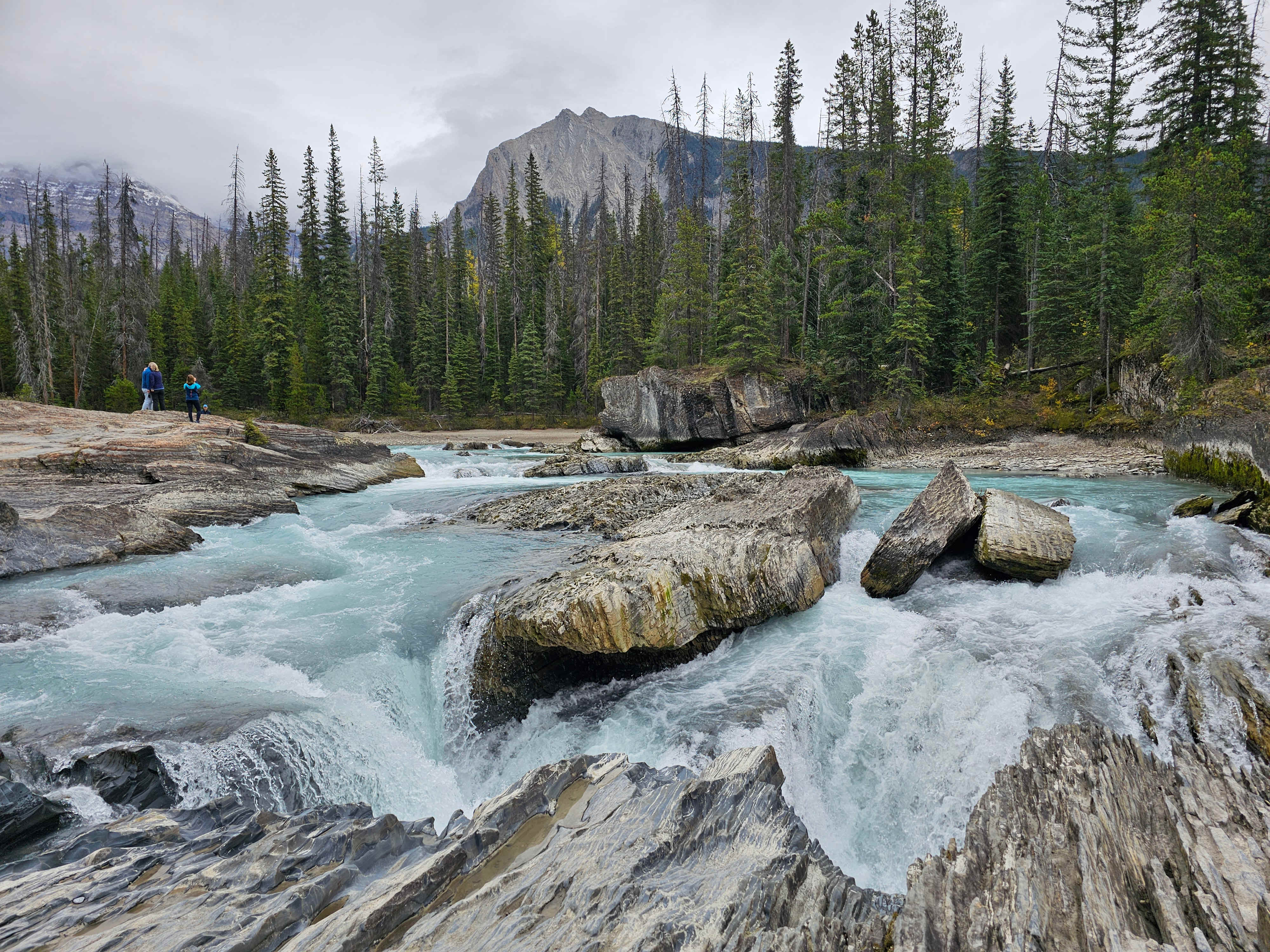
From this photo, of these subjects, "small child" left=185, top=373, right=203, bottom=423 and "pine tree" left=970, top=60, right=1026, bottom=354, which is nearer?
"small child" left=185, top=373, right=203, bottom=423

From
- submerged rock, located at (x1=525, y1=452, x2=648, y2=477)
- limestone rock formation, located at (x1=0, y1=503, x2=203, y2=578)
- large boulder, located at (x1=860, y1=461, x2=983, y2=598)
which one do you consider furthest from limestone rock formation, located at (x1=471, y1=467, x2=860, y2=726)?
submerged rock, located at (x1=525, y1=452, x2=648, y2=477)

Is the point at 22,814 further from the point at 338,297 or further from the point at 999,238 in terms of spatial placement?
the point at 338,297

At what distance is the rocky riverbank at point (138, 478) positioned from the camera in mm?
11070

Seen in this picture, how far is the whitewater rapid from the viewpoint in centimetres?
562

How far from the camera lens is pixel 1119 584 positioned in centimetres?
880

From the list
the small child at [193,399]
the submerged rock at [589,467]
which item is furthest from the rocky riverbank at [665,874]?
the small child at [193,399]

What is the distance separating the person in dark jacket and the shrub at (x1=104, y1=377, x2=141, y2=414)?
25.4 meters

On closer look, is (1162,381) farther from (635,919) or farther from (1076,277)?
(635,919)

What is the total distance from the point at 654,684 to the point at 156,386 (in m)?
24.6

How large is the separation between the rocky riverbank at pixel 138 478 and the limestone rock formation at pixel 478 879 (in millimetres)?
9696

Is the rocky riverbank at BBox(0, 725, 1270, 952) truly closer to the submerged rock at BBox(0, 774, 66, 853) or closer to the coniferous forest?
the submerged rock at BBox(0, 774, 66, 853)

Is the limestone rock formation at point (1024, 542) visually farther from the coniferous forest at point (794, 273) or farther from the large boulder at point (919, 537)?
the coniferous forest at point (794, 273)

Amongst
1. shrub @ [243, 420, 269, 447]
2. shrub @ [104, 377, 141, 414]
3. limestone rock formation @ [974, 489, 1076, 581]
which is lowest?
limestone rock formation @ [974, 489, 1076, 581]

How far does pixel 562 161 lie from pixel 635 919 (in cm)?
16639
